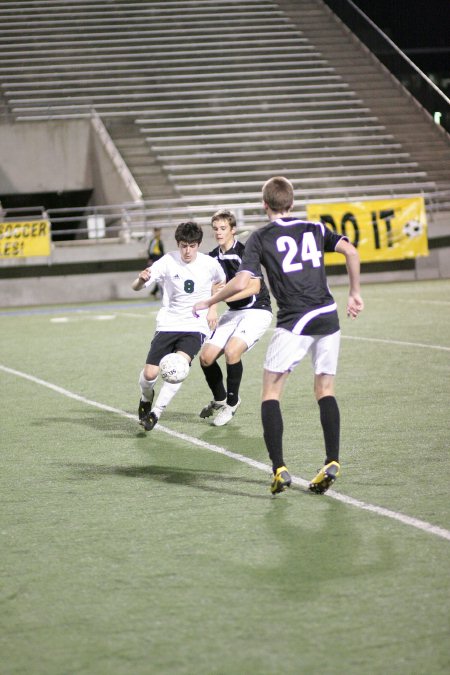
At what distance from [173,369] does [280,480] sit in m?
2.25

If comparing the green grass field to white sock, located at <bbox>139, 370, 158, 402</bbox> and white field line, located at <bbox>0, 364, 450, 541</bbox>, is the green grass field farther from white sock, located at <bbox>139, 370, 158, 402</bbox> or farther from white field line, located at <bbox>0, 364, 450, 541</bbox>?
white sock, located at <bbox>139, 370, 158, 402</bbox>

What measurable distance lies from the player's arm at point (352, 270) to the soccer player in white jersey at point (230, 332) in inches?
108

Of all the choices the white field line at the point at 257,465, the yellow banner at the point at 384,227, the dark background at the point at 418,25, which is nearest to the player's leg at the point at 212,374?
the white field line at the point at 257,465

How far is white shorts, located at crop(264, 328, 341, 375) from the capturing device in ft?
19.7

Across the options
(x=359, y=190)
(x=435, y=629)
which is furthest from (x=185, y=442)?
(x=359, y=190)

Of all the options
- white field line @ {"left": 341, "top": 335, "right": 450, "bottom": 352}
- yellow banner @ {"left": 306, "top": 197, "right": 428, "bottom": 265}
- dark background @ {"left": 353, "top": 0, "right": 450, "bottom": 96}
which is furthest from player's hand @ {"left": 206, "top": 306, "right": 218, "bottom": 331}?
dark background @ {"left": 353, "top": 0, "right": 450, "bottom": 96}

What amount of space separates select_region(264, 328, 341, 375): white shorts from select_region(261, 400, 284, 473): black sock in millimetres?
222

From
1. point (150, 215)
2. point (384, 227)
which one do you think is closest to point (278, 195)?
point (384, 227)

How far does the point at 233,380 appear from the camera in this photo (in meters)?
9.03

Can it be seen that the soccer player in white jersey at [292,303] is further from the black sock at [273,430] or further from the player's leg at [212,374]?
the player's leg at [212,374]

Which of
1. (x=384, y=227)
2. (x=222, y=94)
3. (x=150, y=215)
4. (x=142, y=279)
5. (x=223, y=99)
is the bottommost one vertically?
(x=142, y=279)

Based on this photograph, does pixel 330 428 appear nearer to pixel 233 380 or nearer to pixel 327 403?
pixel 327 403

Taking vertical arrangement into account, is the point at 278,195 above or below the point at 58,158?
below

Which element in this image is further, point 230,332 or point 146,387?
point 230,332
